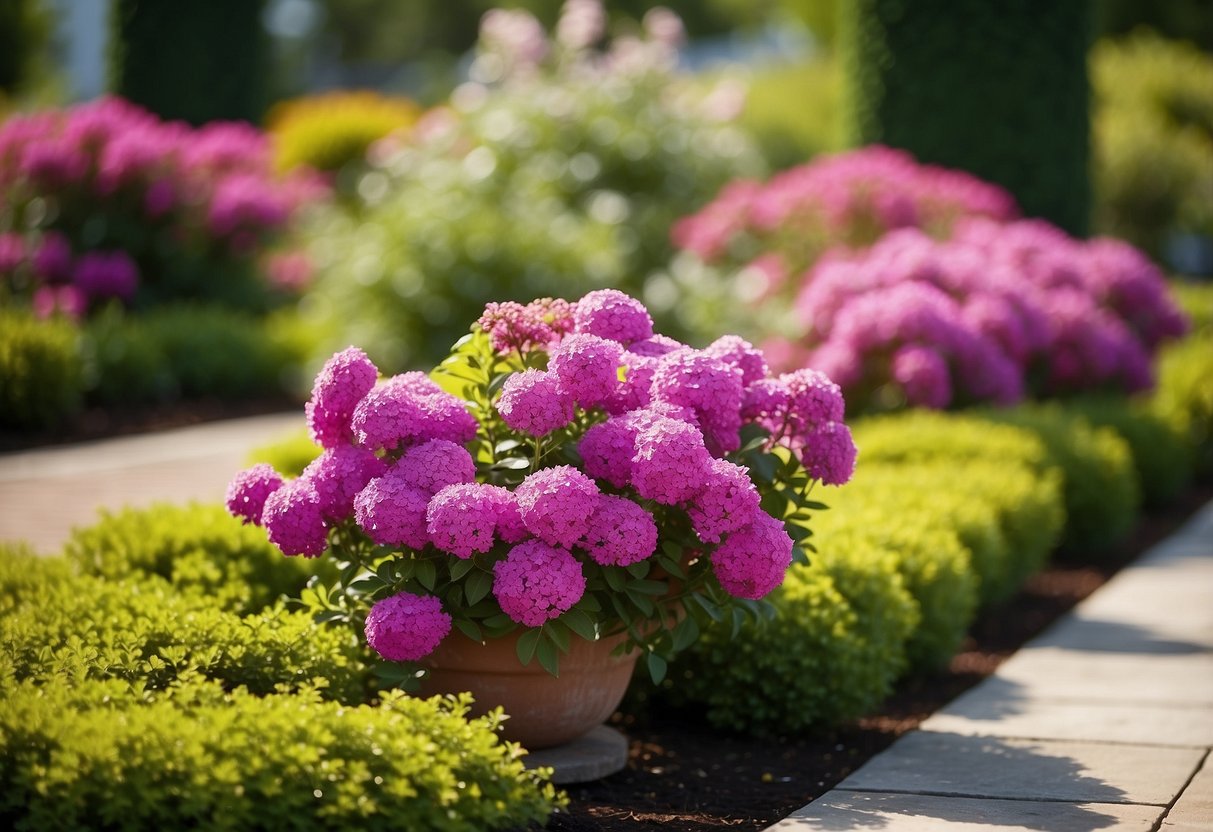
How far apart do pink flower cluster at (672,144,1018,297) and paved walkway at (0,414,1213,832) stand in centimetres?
287

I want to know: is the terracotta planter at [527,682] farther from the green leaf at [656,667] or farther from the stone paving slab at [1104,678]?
the stone paving slab at [1104,678]

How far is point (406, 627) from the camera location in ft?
12.1

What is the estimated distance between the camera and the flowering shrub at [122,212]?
1101 centimetres

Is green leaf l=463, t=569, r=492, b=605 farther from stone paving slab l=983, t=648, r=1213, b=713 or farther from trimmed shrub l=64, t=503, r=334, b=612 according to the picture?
stone paving slab l=983, t=648, r=1213, b=713

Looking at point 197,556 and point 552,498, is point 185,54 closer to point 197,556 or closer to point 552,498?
point 197,556

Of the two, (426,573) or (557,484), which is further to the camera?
(426,573)

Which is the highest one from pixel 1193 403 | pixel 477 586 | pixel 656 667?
pixel 1193 403

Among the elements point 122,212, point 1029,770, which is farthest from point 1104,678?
point 122,212

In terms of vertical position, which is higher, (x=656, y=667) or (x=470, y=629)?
(x=470, y=629)

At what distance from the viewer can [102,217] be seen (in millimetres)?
11352

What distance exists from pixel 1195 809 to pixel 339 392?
249 cm

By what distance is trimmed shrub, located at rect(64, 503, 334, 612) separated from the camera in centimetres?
468

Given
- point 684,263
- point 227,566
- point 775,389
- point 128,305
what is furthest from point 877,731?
point 128,305

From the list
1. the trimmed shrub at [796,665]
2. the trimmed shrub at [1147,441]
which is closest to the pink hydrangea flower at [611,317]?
the trimmed shrub at [796,665]
